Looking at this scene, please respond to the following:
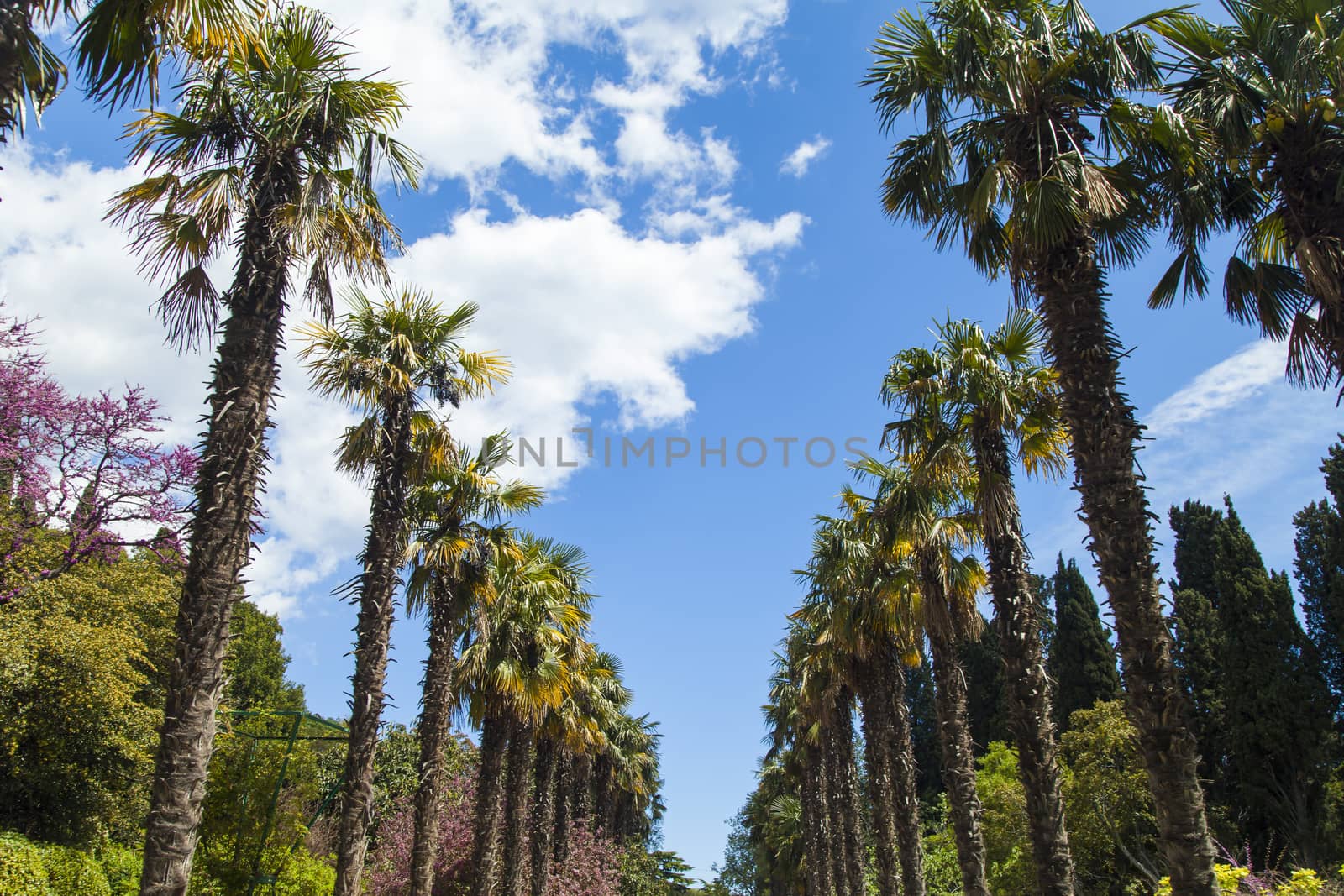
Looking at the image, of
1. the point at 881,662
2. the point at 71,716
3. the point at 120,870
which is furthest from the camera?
the point at 881,662

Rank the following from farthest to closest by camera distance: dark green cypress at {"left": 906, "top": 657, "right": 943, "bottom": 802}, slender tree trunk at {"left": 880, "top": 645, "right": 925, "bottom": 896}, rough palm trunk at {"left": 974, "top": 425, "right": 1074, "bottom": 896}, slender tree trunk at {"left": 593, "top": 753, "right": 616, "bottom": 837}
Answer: dark green cypress at {"left": 906, "top": 657, "right": 943, "bottom": 802}, slender tree trunk at {"left": 593, "top": 753, "right": 616, "bottom": 837}, slender tree trunk at {"left": 880, "top": 645, "right": 925, "bottom": 896}, rough palm trunk at {"left": 974, "top": 425, "right": 1074, "bottom": 896}

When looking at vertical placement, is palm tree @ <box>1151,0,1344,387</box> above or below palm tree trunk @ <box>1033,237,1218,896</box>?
above

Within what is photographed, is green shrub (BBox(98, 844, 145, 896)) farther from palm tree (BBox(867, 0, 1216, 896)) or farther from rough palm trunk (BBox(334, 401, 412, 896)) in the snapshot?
palm tree (BBox(867, 0, 1216, 896))

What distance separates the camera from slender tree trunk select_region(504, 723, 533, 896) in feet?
66.0

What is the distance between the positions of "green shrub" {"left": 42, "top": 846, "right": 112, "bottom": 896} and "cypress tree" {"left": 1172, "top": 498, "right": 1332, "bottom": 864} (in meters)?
33.1

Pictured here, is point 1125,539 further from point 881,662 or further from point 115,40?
point 881,662

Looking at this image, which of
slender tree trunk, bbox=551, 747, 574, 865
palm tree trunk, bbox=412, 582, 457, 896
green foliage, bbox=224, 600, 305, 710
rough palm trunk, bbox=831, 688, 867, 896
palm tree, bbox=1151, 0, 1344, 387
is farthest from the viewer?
green foliage, bbox=224, 600, 305, 710

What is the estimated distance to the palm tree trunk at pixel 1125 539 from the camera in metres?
6.62

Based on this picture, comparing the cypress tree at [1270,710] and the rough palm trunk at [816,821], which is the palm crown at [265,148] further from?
the cypress tree at [1270,710]

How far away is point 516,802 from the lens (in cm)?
2077

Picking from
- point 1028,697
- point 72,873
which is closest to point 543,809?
point 72,873

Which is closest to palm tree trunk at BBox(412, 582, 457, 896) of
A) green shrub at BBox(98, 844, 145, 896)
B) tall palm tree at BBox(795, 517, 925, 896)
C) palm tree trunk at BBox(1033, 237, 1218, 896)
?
green shrub at BBox(98, 844, 145, 896)

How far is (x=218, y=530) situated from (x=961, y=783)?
39.0 ft

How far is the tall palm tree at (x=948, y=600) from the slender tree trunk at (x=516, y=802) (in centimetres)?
987
